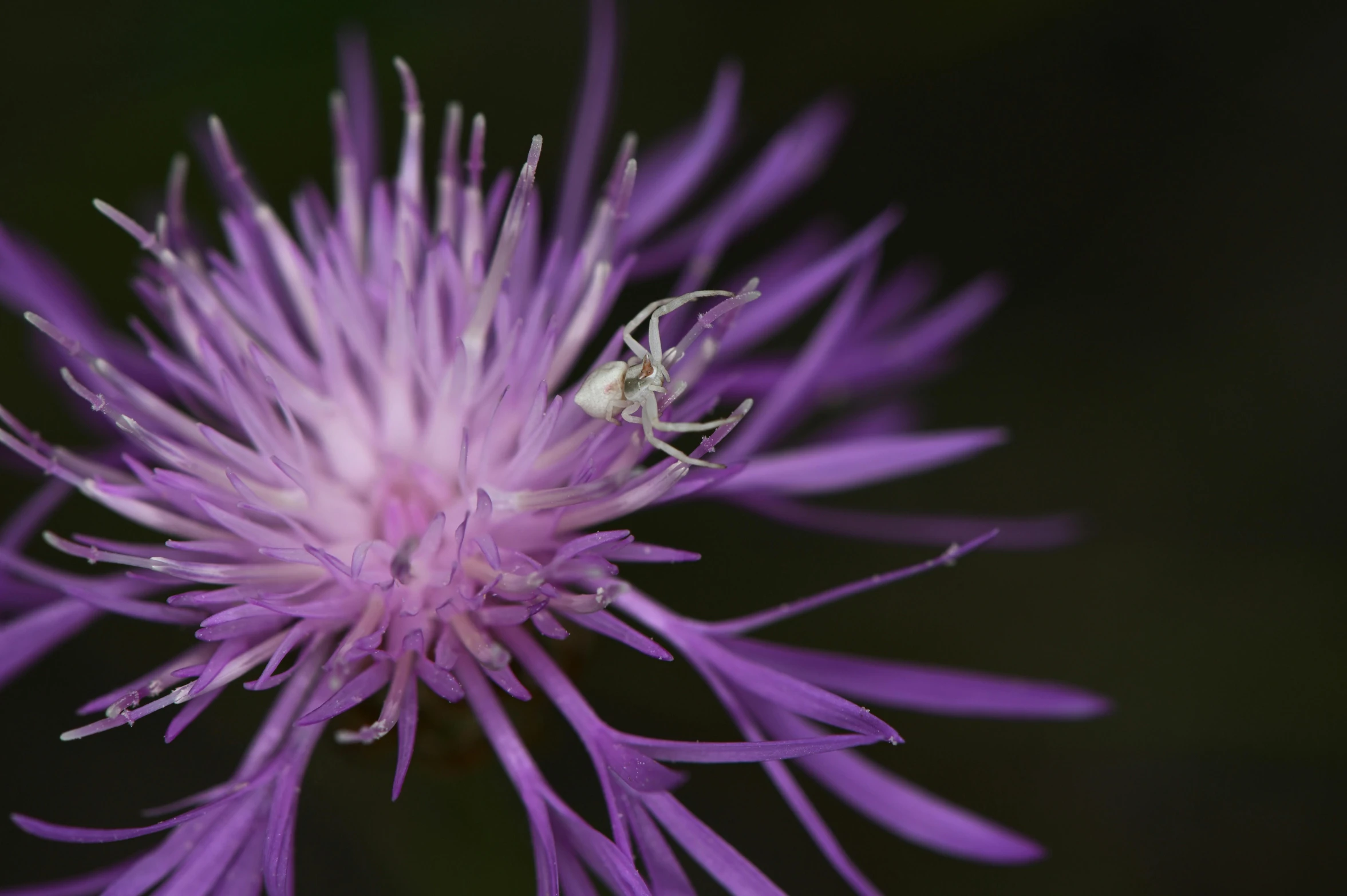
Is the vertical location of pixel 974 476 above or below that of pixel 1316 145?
below

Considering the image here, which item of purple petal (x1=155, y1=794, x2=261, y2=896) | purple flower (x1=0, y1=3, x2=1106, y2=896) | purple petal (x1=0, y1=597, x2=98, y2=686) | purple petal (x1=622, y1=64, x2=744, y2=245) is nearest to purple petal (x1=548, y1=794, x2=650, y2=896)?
purple flower (x1=0, y1=3, x2=1106, y2=896)

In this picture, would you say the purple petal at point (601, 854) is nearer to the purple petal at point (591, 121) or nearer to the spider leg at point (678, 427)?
the spider leg at point (678, 427)

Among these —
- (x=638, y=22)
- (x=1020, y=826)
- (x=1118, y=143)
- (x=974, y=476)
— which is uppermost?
(x=638, y=22)

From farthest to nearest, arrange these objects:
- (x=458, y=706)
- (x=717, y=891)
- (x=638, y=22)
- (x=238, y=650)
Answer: (x=638, y=22)
(x=717, y=891)
(x=458, y=706)
(x=238, y=650)

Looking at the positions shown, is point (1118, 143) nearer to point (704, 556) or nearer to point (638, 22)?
point (638, 22)

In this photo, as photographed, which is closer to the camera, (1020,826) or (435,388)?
(435,388)

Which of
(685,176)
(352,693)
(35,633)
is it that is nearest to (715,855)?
(352,693)

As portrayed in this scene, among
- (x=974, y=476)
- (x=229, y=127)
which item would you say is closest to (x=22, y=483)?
(x=229, y=127)

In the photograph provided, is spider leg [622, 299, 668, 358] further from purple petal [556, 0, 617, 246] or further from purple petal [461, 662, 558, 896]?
purple petal [556, 0, 617, 246]

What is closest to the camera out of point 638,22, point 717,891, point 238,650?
point 238,650
